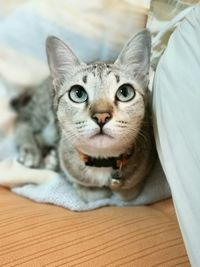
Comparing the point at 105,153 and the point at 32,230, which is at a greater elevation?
the point at 105,153

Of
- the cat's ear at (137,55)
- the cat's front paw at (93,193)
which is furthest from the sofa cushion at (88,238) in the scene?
the cat's ear at (137,55)

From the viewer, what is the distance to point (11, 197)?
111 centimetres

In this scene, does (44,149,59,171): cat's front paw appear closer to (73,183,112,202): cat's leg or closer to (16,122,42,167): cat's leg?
(16,122,42,167): cat's leg

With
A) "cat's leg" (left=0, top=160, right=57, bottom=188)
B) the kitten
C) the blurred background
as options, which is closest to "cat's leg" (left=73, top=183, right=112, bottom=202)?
the kitten

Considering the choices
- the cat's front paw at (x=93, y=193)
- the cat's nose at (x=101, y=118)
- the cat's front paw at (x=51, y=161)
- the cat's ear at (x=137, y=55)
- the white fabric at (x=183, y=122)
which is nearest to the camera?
the white fabric at (x=183, y=122)

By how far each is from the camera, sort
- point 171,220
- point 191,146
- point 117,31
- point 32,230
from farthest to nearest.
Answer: point 117,31
point 171,220
point 32,230
point 191,146

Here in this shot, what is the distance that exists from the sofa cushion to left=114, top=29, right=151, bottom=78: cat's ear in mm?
332

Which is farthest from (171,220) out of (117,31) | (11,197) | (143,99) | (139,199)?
(117,31)

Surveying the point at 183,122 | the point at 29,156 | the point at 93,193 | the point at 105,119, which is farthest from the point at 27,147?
the point at 183,122

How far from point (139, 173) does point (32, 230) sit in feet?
1.13

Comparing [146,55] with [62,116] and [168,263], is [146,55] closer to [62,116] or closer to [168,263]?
[62,116]

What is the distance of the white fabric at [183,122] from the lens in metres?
0.72

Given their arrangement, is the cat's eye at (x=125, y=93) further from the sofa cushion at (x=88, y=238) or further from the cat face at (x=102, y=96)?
the sofa cushion at (x=88, y=238)

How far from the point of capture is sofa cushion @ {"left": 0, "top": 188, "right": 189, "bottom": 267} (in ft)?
2.59
